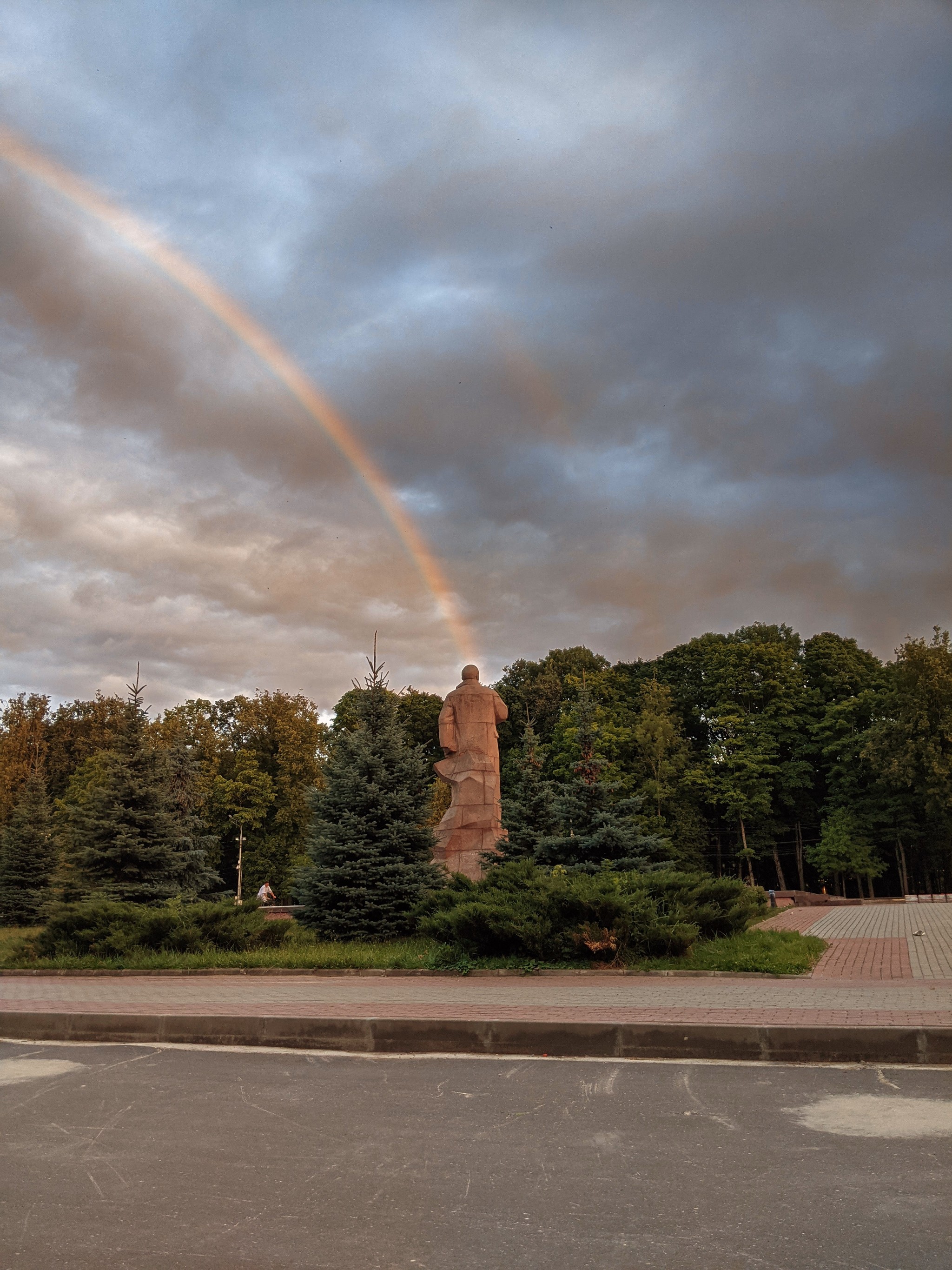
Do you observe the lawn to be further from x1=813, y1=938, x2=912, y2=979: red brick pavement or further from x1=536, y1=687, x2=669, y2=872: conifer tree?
x1=536, y1=687, x2=669, y2=872: conifer tree

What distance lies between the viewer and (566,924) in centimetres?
1223

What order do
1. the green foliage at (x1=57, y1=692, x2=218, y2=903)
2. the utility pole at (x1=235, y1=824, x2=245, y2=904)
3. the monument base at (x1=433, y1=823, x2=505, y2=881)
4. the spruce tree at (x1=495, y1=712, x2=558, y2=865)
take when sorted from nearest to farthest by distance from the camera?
the spruce tree at (x1=495, y1=712, x2=558, y2=865), the green foliage at (x1=57, y1=692, x2=218, y2=903), the monument base at (x1=433, y1=823, x2=505, y2=881), the utility pole at (x1=235, y1=824, x2=245, y2=904)

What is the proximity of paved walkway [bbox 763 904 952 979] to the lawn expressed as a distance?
0.50 m

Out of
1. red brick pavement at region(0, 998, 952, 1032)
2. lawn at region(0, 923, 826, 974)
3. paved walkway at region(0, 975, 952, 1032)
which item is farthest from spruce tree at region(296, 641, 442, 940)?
red brick pavement at region(0, 998, 952, 1032)

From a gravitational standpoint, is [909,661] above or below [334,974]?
above

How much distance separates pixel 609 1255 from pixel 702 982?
752 cm

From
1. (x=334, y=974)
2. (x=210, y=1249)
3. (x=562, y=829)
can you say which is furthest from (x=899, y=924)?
(x=210, y=1249)

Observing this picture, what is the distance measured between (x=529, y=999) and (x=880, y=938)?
9213 mm

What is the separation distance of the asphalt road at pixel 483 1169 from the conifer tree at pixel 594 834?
339 inches

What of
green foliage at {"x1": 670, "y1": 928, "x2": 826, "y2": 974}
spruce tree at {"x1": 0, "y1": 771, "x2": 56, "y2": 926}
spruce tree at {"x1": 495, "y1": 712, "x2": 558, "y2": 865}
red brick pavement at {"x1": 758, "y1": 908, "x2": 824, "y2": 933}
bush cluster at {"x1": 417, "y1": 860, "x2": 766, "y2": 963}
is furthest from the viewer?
spruce tree at {"x1": 0, "y1": 771, "x2": 56, "y2": 926}

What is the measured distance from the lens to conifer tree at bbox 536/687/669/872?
16062mm

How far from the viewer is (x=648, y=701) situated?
54.7 metres

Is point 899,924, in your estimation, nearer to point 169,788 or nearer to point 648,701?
point 169,788

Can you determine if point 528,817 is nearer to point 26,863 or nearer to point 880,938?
point 880,938
